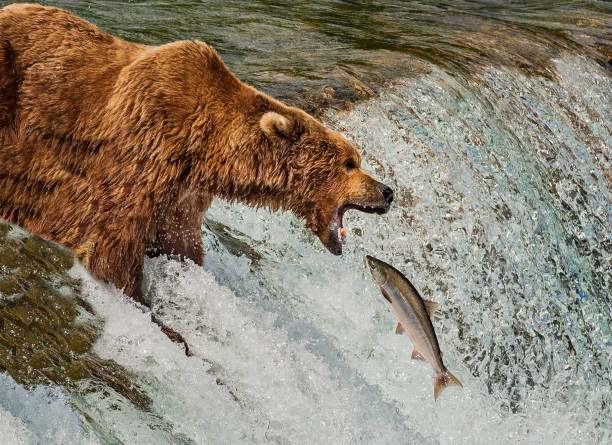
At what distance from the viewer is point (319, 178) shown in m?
4.28

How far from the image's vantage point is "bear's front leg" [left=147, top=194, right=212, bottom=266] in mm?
4082

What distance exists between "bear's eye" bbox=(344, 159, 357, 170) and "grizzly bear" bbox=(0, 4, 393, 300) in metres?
0.29

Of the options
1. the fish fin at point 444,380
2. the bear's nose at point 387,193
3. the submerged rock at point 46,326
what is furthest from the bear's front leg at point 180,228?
the fish fin at point 444,380

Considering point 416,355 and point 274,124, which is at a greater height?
point 274,124

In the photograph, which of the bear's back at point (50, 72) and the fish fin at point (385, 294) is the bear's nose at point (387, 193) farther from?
the bear's back at point (50, 72)

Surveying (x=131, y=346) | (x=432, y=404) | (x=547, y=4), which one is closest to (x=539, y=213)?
(x=432, y=404)

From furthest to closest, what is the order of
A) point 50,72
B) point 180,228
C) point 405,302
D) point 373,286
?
point 373,286 < point 180,228 < point 405,302 < point 50,72

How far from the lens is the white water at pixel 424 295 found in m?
3.73

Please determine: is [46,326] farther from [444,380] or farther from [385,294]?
[444,380]

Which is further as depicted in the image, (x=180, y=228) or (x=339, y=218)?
(x=339, y=218)

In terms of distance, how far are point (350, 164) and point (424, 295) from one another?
152cm

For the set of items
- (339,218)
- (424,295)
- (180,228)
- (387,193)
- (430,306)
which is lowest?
(424,295)

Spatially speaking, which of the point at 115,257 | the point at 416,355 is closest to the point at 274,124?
the point at 115,257

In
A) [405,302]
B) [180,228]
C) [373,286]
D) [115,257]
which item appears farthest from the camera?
[373,286]
